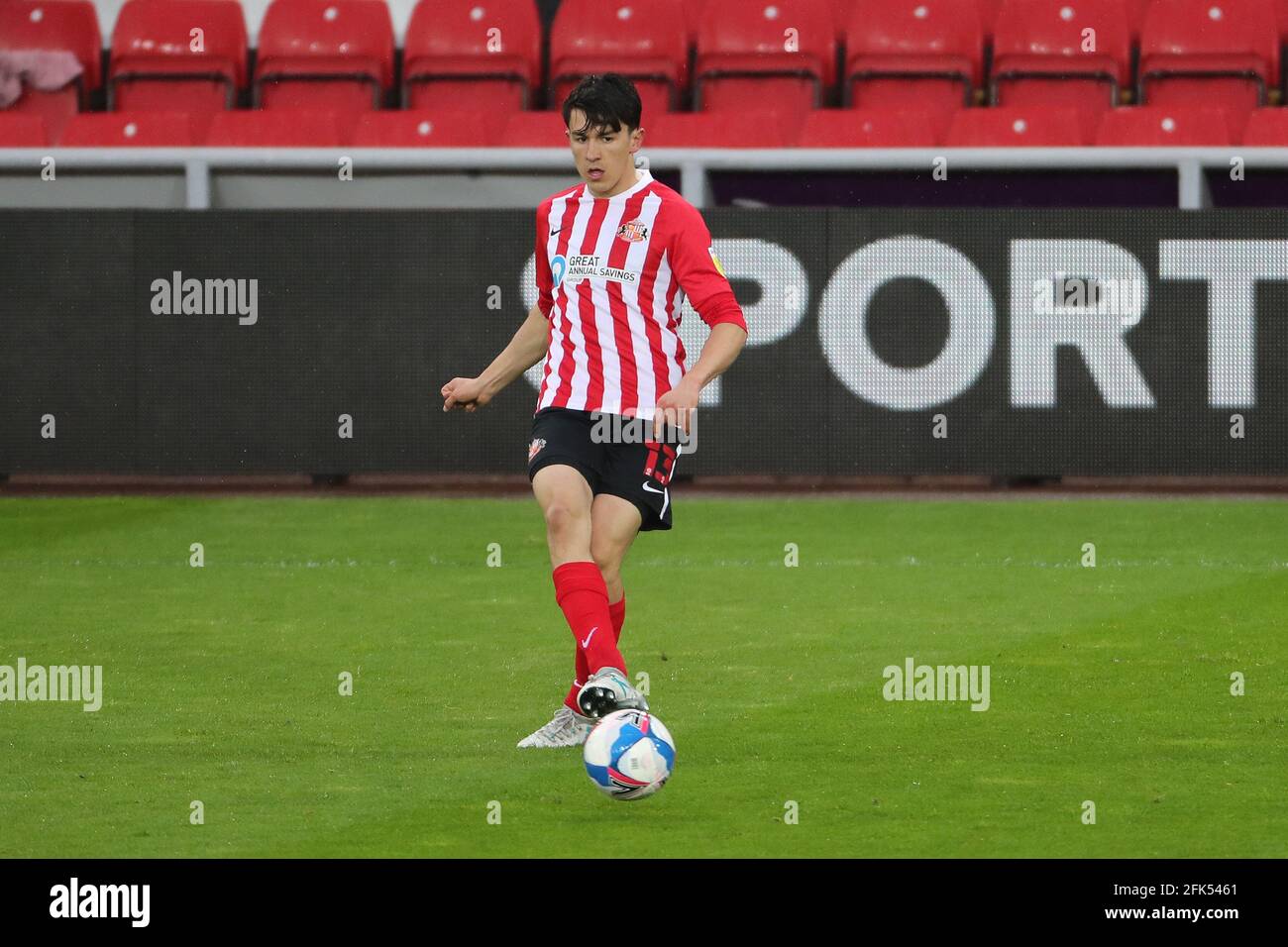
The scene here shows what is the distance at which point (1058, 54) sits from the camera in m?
16.1

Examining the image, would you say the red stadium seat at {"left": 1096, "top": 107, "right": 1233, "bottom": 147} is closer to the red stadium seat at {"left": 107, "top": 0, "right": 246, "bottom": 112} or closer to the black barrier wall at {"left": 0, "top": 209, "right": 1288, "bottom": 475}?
the black barrier wall at {"left": 0, "top": 209, "right": 1288, "bottom": 475}

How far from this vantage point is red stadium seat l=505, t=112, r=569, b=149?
15.1m

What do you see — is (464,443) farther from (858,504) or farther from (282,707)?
(282,707)

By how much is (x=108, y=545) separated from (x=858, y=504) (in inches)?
185

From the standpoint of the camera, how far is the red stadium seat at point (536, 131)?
15078 millimetres

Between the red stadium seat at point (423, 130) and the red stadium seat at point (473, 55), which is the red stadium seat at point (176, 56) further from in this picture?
the red stadium seat at point (423, 130)

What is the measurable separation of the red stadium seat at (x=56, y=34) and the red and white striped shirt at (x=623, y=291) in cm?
1172

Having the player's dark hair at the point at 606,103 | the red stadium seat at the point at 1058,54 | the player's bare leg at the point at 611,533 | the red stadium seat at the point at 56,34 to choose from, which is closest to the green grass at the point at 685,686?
the player's bare leg at the point at 611,533

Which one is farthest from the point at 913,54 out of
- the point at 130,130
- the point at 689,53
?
the point at 130,130

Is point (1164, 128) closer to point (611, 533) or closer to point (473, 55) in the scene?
point (473, 55)

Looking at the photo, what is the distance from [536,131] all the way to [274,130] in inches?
78.8

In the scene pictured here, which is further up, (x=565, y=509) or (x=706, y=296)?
(x=706, y=296)

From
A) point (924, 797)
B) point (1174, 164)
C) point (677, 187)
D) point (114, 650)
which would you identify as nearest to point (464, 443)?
point (677, 187)

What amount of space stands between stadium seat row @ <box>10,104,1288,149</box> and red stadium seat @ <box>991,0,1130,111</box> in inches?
16.0
